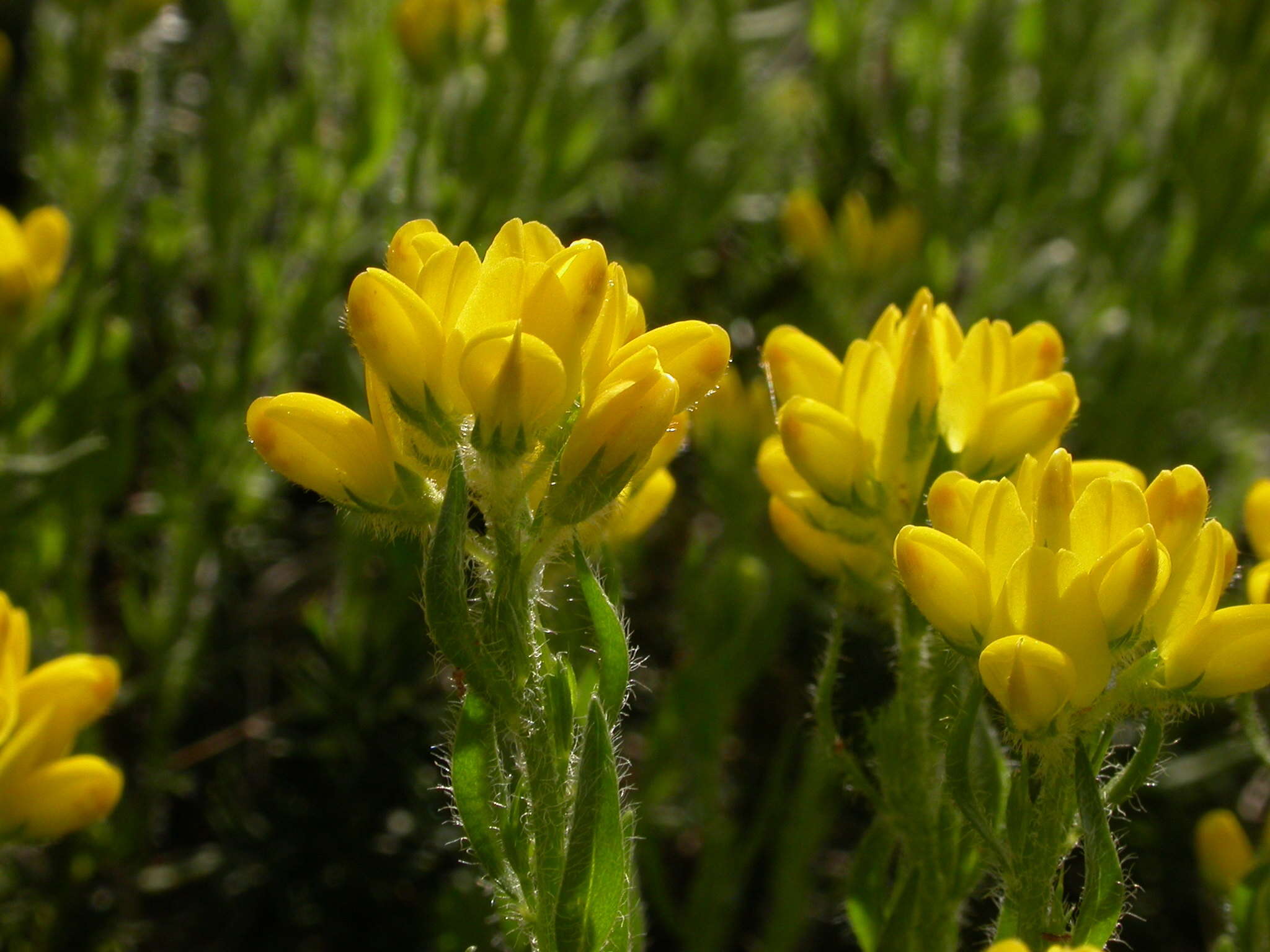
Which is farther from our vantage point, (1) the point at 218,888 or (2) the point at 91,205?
(2) the point at 91,205

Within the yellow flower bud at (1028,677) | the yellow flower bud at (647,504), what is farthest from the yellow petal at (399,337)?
the yellow flower bud at (1028,677)

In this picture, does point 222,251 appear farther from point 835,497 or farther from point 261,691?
point 835,497

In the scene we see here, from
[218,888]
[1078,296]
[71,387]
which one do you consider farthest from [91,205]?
[1078,296]

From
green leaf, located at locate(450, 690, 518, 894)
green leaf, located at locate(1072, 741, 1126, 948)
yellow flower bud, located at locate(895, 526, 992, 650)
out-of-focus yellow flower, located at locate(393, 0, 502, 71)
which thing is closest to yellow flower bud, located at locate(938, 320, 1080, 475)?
yellow flower bud, located at locate(895, 526, 992, 650)

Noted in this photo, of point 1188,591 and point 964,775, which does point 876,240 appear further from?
point 964,775

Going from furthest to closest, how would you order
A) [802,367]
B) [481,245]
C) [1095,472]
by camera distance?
1. [481,245]
2. [802,367]
3. [1095,472]

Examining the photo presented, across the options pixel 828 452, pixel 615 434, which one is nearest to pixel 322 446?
pixel 615 434
